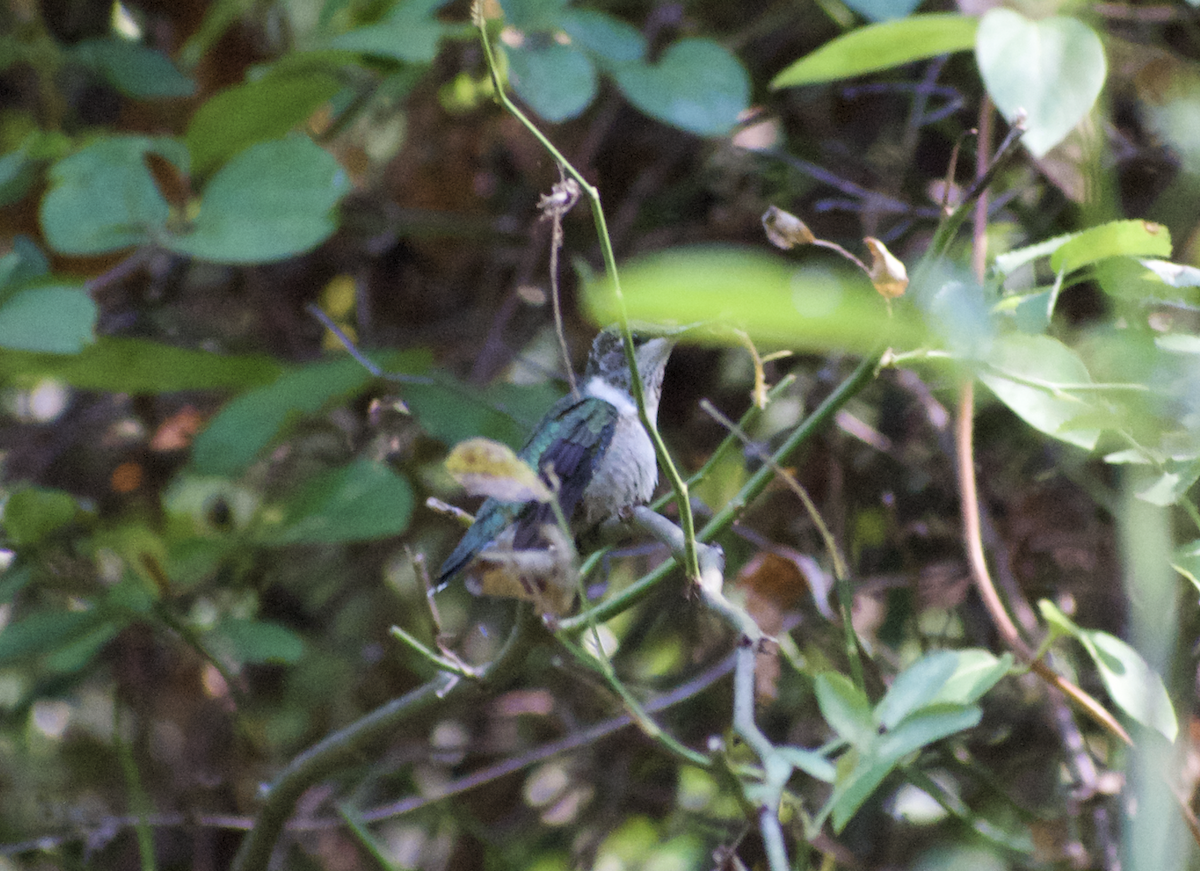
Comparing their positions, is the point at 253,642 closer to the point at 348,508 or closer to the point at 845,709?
the point at 348,508

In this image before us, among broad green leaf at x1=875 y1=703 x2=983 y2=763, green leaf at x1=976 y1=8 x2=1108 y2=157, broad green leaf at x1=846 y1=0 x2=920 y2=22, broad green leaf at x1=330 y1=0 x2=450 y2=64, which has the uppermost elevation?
green leaf at x1=976 y1=8 x2=1108 y2=157

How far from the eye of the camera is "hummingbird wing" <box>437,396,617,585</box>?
130cm

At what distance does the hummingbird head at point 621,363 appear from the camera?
1389 millimetres

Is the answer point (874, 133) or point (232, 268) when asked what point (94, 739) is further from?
point (874, 133)

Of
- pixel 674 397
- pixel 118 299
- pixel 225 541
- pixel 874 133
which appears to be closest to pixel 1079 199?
pixel 874 133

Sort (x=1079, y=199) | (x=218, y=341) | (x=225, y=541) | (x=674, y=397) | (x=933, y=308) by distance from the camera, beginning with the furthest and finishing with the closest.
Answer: (x=218, y=341) → (x=674, y=397) → (x=225, y=541) → (x=1079, y=199) → (x=933, y=308)

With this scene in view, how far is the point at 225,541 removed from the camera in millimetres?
1640

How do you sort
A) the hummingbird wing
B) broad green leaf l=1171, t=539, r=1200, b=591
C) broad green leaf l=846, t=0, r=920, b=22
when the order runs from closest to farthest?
broad green leaf l=1171, t=539, r=1200, b=591, broad green leaf l=846, t=0, r=920, b=22, the hummingbird wing

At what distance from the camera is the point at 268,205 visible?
1.43m

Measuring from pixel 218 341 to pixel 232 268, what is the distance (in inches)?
9.6

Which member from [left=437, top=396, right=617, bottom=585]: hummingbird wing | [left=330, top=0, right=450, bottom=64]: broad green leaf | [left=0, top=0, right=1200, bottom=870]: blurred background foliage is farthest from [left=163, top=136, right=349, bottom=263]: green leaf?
[left=437, top=396, right=617, bottom=585]: hummingbird wing

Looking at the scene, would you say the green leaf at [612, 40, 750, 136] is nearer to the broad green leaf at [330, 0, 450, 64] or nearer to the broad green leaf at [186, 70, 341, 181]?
the broad green leaf at [330, 0, 450, 64]

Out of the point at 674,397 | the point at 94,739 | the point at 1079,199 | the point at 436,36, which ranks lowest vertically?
the point at 94,739

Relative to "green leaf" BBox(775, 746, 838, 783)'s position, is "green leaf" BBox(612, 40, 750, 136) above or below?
above
